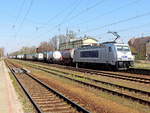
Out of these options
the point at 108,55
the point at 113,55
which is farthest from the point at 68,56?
the point at 113,55

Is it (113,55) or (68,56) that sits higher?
(68,56)

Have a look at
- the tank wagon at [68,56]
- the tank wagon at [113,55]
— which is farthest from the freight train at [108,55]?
the tank wagon at [68,56]

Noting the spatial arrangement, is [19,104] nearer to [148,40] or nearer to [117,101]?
[117,101]

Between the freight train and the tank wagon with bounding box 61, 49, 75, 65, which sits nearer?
the freight train

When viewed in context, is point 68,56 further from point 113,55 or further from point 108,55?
point 113,55

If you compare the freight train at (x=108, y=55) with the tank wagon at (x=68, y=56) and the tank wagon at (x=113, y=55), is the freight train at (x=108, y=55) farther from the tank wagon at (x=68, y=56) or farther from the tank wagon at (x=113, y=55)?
the tank wagon at (x=68, y=56)

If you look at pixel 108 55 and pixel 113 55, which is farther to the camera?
pixel 108 55

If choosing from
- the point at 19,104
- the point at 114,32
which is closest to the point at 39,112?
the point at 19,104

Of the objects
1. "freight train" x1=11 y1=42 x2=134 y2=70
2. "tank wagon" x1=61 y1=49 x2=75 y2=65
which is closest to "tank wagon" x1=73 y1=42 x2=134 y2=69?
"freight train" x1=11 y1=42 x2=134 y2=70

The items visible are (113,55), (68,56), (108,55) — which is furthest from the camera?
(68,56)

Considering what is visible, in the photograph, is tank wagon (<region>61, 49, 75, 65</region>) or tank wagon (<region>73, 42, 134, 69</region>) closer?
tank wagon (<region>73, 42, 134, 69</region>)

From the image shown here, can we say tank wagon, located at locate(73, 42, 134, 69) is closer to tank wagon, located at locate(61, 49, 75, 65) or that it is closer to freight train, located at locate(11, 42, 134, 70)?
freight train, located at locate(11, 42, 134, 70)

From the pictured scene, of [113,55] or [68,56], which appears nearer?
[113,55]

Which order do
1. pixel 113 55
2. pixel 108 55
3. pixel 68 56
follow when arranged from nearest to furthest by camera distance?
pixel 113 55, pixel 108 55, pixel 68 56
